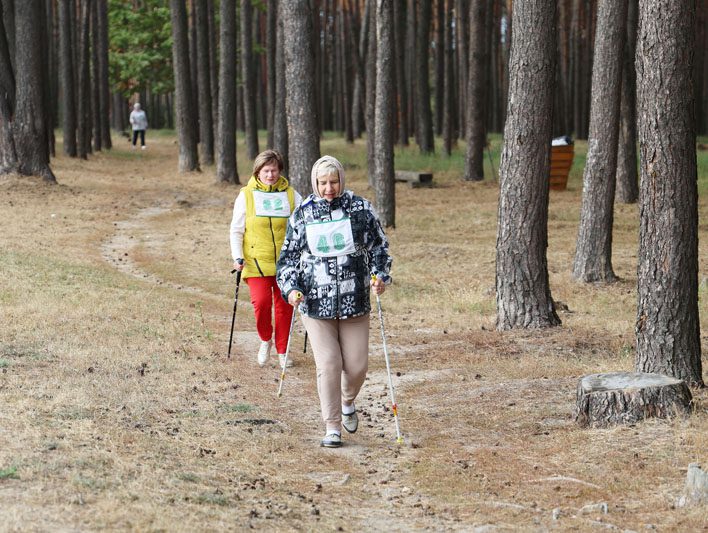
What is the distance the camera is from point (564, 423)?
782cm

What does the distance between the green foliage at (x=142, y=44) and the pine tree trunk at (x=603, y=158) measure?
33.7 meters

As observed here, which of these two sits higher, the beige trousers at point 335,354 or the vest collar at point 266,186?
the vest collar at point 266,186

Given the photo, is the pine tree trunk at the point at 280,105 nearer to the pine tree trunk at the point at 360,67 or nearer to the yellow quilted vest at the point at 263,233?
the pine tree trunk at the point at 360,67

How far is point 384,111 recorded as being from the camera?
63.9 ft

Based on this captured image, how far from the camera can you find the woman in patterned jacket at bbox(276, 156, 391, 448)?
7207 millimetres

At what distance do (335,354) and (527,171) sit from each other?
482cm

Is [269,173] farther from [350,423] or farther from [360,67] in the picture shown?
[360,67]

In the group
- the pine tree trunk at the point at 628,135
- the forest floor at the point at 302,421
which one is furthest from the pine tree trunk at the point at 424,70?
the forest floor at the point at 302,421

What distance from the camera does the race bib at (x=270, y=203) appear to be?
951 cm

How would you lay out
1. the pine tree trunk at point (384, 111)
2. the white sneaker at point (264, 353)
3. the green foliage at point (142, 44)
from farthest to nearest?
the green foliage at point (142, 44)
the pine tree trunk at point (384, 111)
the white sneaker at point (264, 353)

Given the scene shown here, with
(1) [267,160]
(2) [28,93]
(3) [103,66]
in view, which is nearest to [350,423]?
(1) [267,160]

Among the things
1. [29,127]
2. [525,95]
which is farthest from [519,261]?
[29,127]

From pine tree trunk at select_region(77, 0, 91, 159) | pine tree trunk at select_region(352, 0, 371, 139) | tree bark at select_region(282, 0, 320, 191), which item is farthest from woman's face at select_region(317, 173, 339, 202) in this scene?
pine tree trunk at select_region(77, 0, 91, 159)

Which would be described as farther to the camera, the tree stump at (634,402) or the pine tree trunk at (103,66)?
the pine tree trunk at (103,66)
